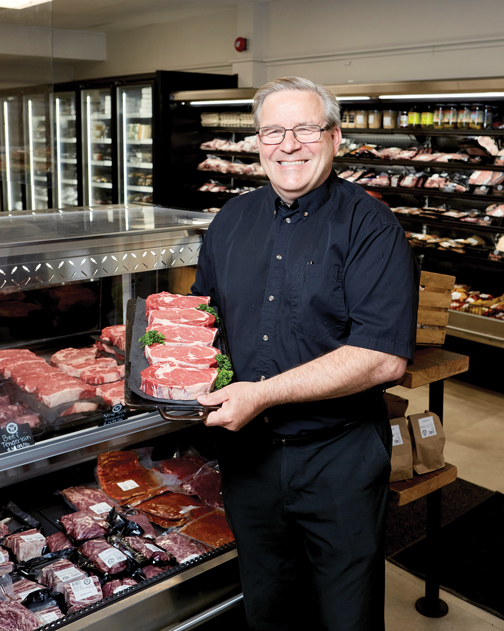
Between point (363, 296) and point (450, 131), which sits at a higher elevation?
point (450, 131)

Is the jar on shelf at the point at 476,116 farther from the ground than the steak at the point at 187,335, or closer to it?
farther from the ground

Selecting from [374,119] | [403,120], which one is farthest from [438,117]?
[374,119]

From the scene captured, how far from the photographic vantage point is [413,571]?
285 centimetres

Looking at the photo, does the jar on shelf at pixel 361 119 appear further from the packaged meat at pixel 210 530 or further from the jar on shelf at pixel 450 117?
the packaged meat at pixel 210 530

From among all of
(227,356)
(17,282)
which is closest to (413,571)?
(227,356)

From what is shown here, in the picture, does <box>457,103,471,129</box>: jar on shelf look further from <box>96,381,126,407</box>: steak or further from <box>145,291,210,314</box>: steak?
<box>96,381,126,407</box>: steak

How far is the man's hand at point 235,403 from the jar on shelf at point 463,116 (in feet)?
14.4

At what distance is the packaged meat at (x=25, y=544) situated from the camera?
79.8 inches

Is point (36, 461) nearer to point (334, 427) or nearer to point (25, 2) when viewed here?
point (334, 427)

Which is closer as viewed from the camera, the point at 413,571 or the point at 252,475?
the point at 252,475

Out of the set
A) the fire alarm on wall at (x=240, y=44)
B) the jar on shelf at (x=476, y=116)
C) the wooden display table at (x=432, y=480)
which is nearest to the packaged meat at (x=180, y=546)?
the wooden display table at (x=432, y=480)

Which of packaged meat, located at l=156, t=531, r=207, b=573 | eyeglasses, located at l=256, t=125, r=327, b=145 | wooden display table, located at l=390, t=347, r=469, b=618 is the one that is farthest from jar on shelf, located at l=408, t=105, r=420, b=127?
packaged meat, located at l=156, t=531, r=207, b=573

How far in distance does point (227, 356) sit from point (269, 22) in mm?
6184

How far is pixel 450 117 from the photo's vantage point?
17.3 ft
